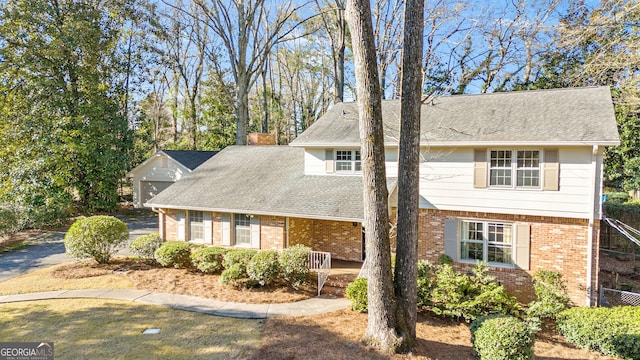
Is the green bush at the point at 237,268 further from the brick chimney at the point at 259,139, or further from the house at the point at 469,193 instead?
the brick chimney at the point at 259,139

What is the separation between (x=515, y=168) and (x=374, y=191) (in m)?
6.01

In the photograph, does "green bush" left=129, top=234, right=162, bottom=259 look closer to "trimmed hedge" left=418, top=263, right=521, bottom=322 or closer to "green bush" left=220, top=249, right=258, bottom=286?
"green bush" left=220, top=249, right=258, bottom=286

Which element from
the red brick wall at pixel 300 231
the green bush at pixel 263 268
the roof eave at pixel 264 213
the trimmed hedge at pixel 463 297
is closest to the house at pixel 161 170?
the roof eave at pixel 264 213

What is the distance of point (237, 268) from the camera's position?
10.9 m


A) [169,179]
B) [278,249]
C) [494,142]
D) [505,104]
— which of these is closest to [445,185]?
[494,142]

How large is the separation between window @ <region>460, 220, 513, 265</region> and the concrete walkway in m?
4.39

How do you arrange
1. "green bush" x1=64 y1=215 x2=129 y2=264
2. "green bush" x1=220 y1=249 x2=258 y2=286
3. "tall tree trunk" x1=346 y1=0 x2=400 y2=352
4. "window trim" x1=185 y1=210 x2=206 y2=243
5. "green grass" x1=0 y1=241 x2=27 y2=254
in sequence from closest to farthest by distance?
"tall tree trunk" x1=346 y1=0 x2=400 y2=352
"green bush" x1=220 y1=249 x2=258 y2=286
"green bush" x1=64 y1=215 x2=129 y2=264
"window trim" x1=185 y1=210 x2=206 y2=243
"green grass" x1=0 y1=241 x2=27 y2=254

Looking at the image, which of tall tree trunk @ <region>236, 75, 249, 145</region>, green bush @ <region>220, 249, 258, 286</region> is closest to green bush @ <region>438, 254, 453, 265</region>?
green bush @ <region>220, 249, 258, 286</region>

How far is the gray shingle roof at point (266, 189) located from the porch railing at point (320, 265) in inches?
51.5

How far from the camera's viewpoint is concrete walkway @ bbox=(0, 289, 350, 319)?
9227 mm

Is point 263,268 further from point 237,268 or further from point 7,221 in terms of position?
point 7,221

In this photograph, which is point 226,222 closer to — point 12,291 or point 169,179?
point 12,291

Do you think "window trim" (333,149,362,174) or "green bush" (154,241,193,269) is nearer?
"green bush" (154,241,193,269)

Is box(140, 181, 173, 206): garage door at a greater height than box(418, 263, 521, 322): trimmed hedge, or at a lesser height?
greater
